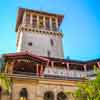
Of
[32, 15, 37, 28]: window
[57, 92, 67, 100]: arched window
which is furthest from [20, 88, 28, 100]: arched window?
[32, 15, 37, 28]: window

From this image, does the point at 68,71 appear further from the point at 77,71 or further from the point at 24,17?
the point at 24,17

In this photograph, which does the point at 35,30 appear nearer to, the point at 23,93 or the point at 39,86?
the point at 39,86

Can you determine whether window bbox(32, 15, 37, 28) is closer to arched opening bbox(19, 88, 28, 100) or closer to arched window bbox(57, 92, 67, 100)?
arched window bbox(57, 92, 67, 100)

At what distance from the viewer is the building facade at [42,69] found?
98.0ft

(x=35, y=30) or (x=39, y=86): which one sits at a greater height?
(x=35, y=30)

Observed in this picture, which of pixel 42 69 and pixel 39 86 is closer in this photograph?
pixel 39 86

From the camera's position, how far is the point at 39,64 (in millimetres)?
32938

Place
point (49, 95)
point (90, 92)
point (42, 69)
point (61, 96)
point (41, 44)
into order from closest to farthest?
point (90, 92) → point (49, 95) → point (61, 96) → point (42, 69) → point (41, 44)

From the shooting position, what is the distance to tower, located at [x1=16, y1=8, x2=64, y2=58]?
56656 mm

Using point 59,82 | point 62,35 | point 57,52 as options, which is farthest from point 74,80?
point 62,35

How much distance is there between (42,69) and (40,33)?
91.0 ft

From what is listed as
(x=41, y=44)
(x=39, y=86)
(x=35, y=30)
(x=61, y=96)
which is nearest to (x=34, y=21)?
A: (x=35, y=30)

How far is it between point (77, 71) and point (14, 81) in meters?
12.0

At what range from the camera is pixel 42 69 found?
3259 centimetres
